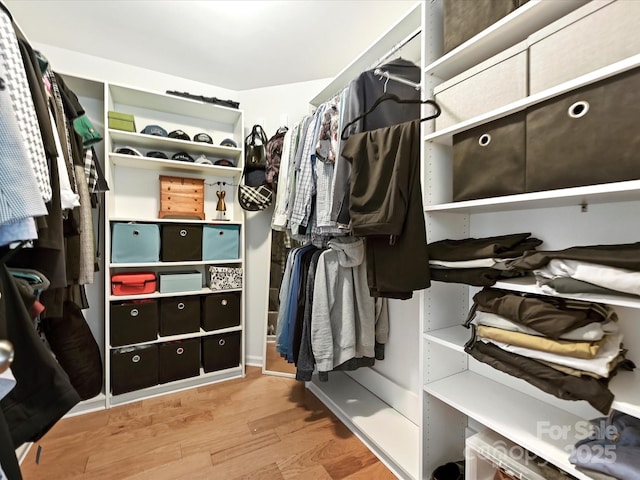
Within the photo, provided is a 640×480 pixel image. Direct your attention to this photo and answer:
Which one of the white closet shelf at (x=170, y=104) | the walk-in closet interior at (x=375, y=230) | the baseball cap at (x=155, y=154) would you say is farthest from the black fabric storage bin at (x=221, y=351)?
the white closet shelf at (x=170, y=104)

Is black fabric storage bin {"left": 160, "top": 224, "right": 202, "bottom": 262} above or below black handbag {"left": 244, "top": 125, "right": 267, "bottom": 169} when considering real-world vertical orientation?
below

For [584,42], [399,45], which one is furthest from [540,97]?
[399,45]

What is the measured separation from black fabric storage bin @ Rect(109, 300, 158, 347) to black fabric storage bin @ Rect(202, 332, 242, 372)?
0.38 metres

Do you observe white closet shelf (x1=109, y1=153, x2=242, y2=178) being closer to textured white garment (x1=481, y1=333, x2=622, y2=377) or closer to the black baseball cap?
the black baseball cap

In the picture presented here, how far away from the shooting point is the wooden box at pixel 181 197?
2090 millimetres

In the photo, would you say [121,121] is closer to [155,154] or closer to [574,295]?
[155,154]

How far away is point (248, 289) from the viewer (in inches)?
99.7

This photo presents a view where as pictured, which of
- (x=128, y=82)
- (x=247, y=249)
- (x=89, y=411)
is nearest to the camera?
(x=89, y=411)

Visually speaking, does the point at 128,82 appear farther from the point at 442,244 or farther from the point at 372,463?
the point at 372,463

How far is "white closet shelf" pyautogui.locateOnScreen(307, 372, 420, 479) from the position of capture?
1363mm

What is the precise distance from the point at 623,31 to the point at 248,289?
2.51m

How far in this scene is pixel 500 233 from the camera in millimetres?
1215

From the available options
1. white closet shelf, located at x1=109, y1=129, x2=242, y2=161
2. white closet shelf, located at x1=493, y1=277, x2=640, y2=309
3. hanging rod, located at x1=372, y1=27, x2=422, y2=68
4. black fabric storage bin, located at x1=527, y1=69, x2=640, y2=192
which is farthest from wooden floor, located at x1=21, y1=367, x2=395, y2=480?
hanging rod, located at x1=372, y1=27, x2=422, y2=68

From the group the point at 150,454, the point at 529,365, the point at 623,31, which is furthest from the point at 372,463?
the point at 623,31
